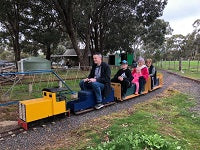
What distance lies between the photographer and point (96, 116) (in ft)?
17.8

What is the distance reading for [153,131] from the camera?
4.02m

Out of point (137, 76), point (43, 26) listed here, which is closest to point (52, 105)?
point (137, 76)

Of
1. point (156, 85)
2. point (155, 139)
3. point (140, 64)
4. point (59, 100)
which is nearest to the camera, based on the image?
point (155, 139)

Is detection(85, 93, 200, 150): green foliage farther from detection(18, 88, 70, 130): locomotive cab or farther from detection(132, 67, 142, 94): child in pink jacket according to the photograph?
detection(132, 67, 142, 94): child in pink jacket

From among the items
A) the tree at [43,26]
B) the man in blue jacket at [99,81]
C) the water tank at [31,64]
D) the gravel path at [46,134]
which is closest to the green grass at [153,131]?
the gravel path at [46,134]

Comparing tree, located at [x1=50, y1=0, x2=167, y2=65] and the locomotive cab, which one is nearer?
the locomotive cab

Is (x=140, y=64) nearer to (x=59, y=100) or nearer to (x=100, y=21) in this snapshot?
(x=59, y=100)

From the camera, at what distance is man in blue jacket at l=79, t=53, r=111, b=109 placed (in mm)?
5930

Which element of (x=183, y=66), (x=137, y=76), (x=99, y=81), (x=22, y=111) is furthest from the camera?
(x=183, y=66)

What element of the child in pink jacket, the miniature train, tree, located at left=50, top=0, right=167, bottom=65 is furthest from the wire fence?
the miniature train

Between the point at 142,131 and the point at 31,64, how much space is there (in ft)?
55.9

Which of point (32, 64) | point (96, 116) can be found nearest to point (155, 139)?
point (96, 116)

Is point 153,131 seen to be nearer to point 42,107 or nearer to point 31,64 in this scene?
point 42,107

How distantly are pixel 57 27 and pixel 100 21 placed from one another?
18.8 feet
